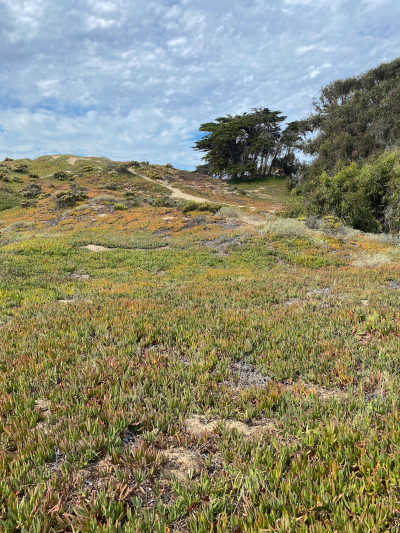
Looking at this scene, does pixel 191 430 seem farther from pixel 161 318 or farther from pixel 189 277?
pixel 189 277

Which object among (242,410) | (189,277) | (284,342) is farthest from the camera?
(189,277)

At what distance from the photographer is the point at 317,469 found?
2461mm

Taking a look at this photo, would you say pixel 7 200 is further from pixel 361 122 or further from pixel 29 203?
pixel 361 122

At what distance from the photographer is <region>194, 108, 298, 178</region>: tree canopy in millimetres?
67562

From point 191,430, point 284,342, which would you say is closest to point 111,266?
point 284,342

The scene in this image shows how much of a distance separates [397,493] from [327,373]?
2039mm

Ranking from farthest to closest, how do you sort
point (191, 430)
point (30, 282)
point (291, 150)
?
1. point (291, 150)
2. point (30, 282)
3. point (191, 430)

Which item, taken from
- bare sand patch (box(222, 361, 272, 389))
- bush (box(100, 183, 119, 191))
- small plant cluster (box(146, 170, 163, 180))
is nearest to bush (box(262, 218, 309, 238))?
bare sand patch (box(222, 361, 272, 389))

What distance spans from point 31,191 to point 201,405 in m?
57.2

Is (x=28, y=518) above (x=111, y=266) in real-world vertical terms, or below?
below

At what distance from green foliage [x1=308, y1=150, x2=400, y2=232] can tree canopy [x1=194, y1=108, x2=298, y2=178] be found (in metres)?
45.9

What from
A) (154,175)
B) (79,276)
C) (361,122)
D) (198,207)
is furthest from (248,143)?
(79,276)

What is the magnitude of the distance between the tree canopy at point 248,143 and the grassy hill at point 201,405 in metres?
Result: 64.9

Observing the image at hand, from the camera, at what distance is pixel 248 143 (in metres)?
71.2
